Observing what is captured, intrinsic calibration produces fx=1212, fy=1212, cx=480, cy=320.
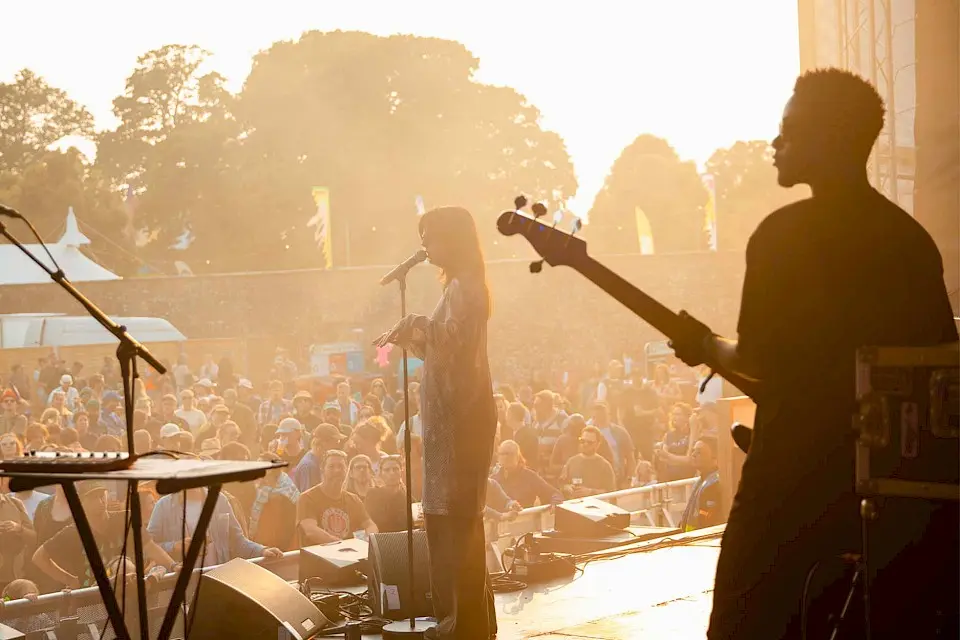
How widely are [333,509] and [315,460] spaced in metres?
1.24

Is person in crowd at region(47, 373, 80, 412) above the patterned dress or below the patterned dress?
below

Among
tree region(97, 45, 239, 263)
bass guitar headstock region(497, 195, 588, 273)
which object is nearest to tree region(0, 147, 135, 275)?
tree region(97, 45, 239, 263)

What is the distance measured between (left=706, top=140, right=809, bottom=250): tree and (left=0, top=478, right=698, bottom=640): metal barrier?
131ft

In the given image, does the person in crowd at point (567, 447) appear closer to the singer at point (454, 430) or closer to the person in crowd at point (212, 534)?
the person in crowd at point (212, 534)

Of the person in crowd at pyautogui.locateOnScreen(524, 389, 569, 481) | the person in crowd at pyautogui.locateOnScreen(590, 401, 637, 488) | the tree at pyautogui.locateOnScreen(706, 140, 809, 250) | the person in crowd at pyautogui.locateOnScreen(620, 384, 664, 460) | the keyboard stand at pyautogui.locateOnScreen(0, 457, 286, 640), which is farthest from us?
the tree at pyautogui.locateOnScreen(706, 140, 809, 250)

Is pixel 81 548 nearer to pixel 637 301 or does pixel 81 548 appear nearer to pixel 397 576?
pixel 397 576

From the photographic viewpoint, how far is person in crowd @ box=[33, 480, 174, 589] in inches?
239

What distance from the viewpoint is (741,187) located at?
5419cm

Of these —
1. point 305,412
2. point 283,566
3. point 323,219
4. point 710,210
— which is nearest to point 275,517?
point 283,566

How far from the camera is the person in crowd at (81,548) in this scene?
6074mm

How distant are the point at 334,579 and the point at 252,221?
31313mm

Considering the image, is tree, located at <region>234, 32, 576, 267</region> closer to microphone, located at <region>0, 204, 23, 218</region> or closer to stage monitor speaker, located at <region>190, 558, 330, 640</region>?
stage monitor speaker, located at <region>190, 558, 330, 640</region>

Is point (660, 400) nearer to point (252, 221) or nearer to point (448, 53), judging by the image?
point (252, 221)

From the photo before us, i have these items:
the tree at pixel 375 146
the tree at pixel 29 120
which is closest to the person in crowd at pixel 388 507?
the tree at pixel 375 146
